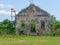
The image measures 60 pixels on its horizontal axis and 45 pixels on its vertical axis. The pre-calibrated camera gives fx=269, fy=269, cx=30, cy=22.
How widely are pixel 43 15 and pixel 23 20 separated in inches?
127

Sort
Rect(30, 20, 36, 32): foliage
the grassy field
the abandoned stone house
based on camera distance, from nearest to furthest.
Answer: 1. the grassy field
2. the abandoned stone house
3. Rect(30, 20, 36, 32): foliage

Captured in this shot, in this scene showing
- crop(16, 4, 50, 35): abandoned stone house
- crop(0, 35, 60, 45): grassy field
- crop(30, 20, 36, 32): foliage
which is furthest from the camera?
crop(30, 20, 36, 32): foliage

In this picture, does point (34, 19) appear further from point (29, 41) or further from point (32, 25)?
point (29, 41)

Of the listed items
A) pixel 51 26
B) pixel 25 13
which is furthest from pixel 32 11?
pixel 51 26

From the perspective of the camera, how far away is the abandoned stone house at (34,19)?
3918 cm

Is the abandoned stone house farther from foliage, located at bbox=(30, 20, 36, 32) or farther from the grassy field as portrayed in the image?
the grassy field

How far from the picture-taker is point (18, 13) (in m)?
39.9

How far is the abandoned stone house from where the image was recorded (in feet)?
129

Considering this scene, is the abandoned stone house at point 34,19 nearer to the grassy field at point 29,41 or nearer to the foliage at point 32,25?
the foliage at point 32,25

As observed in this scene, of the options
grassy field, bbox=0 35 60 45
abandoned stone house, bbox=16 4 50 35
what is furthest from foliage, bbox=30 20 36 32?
grassy field, bbox=0 35 60 45

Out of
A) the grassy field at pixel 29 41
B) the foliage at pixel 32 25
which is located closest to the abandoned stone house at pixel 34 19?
the foliage at pixel 32 25

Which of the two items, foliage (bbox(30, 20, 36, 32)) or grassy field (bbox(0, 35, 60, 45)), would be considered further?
foliage (bbox(30, 20, 36, 32))

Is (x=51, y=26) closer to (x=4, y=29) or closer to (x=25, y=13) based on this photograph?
(x=25, y=13)

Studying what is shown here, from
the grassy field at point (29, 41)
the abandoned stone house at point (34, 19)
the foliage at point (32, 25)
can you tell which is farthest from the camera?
the foliage at point (32, 25)
